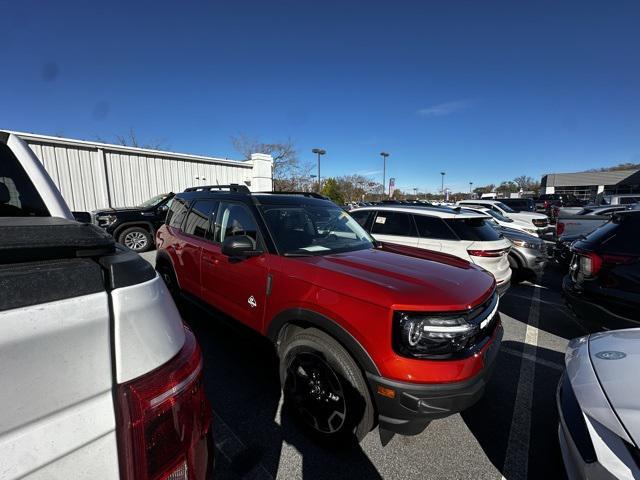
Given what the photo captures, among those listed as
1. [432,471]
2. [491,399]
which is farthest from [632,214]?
[432,471]

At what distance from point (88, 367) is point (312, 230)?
8.47ft

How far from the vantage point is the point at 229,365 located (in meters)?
3.44

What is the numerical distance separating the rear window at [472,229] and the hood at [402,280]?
2.59 metres

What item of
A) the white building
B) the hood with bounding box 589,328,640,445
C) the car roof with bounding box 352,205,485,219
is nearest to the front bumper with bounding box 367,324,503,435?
the hood with bounding box 589,328,640,445

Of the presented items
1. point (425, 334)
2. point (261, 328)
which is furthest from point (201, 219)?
point (425, 334)

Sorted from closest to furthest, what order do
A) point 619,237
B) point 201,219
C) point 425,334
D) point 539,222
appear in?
point 425,334
point 619,237
point 201,219
point 539,222

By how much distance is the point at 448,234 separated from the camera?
5426 mm

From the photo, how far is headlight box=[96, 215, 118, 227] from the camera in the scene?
898cm

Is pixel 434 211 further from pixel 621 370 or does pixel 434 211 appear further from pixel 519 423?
pixel 621 370

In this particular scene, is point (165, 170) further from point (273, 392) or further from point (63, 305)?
point (63, 305)

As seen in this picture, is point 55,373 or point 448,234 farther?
point 448,234

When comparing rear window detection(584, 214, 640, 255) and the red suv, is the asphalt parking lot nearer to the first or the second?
the red suv

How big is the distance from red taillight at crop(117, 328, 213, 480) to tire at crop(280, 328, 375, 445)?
120 centimetres

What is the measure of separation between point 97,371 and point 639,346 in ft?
9.54
